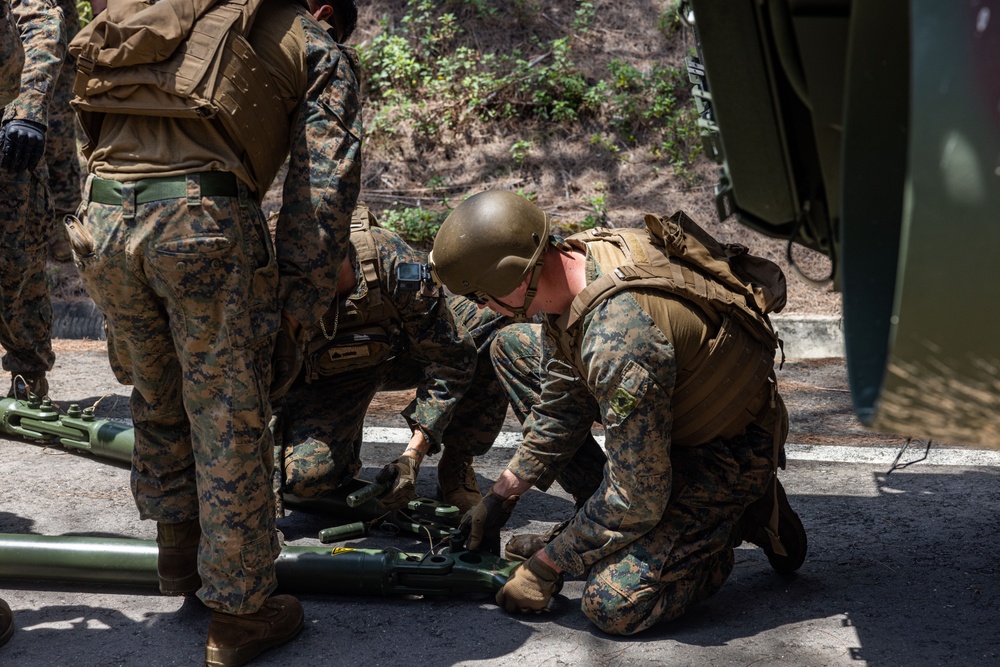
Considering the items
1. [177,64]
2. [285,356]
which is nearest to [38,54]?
[177,64]

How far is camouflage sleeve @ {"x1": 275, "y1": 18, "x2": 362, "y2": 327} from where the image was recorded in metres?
2.75

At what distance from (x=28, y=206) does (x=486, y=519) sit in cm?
319

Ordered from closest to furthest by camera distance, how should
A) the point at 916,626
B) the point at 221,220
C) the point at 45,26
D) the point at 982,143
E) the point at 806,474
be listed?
the point at 982,143, the point at 221,220, the point at 916,626, the point at 806,474, the point at 45,26

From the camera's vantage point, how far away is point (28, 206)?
5.05 metres

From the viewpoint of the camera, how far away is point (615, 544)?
118 inches

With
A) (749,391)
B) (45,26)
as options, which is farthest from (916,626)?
(45,26)

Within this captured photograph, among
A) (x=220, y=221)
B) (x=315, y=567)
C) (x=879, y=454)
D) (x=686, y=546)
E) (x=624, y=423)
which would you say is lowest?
Result: (x=879, y=454)

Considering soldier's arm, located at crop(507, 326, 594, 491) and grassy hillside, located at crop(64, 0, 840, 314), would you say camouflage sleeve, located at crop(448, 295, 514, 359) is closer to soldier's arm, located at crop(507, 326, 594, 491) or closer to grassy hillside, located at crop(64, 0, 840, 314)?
soldier's arm, located at crop(507, 326, 594, 491)

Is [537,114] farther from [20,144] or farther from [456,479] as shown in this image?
[456,479]

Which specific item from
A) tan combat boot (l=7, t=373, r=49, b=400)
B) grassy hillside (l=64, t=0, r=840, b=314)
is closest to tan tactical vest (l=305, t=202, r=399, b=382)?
tan combat boot (l=7, t=373, r=49, b=400)

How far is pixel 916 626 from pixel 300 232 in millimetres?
2132

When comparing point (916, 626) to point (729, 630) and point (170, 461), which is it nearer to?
point (729, 630)

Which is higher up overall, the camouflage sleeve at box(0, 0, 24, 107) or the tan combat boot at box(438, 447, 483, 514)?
the camouflage sleeve at box(0, 0, 24, 107)

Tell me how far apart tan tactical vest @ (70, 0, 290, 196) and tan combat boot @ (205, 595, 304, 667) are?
133cm
